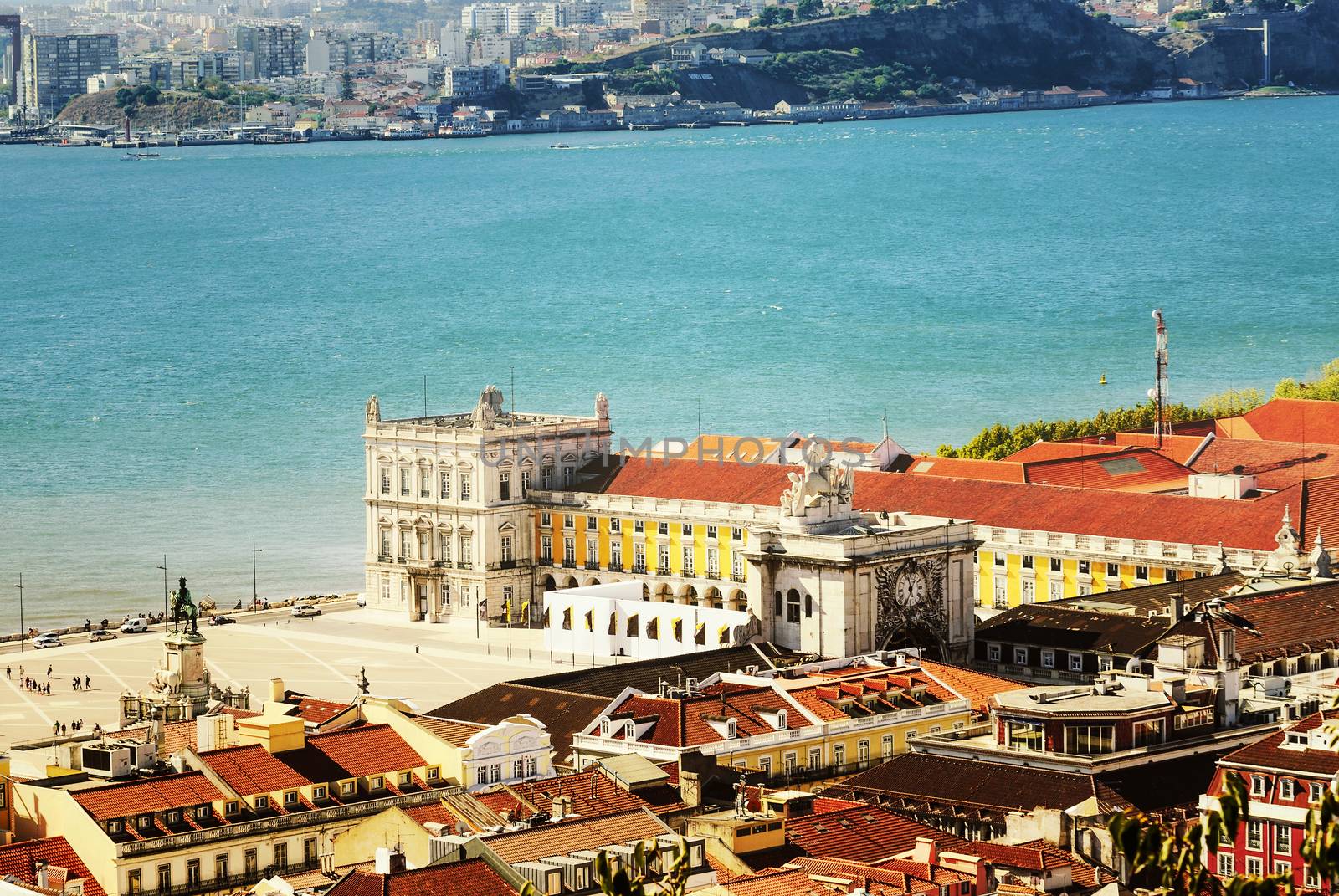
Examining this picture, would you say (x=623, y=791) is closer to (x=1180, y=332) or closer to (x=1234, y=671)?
(x=1234, y=671)

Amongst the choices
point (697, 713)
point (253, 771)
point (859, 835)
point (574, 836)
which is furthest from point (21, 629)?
point (574, 836)

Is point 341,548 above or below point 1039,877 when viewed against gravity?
below

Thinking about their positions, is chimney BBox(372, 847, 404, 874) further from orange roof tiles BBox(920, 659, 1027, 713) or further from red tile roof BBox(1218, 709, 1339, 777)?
orange roof tiles BBox(920, 659, 1027, 713)

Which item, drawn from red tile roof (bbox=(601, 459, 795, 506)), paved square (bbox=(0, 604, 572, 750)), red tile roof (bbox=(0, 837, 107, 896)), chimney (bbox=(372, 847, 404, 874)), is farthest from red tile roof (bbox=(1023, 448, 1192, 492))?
chimney (bbox=(372, 847, 404, 874))

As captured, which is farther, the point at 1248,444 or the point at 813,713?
the point at 1248,444

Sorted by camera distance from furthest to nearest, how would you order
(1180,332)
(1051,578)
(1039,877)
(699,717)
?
(1180,332) → (1051,578) → (699,717) → (1039,877)

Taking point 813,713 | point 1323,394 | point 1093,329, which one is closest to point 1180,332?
point 1093,329
